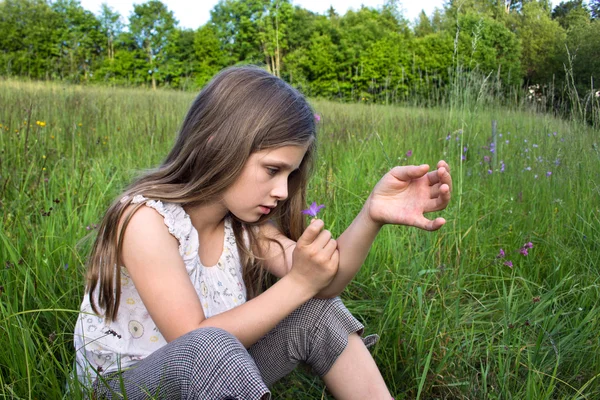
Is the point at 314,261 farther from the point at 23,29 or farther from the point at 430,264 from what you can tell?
the point at 23,29

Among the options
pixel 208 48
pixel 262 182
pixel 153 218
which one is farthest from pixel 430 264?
pixel 208 48

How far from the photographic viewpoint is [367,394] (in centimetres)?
122

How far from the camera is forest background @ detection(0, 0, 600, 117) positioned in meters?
3.75

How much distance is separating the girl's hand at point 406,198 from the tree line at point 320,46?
122cm

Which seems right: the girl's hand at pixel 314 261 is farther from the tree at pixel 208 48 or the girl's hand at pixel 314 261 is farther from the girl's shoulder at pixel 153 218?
the tree at pixel 208 48

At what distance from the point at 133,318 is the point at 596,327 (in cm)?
138

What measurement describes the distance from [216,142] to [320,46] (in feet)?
53.6

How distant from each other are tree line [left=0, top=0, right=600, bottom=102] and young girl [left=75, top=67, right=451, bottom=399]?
1.28 meters

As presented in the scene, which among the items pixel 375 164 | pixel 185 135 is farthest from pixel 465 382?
pixel 375 164

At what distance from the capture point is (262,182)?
1285mm

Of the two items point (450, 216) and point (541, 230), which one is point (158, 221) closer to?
point (450, 216)

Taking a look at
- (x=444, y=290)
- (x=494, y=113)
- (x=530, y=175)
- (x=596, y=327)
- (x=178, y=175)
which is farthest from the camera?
(x=494, y=113)

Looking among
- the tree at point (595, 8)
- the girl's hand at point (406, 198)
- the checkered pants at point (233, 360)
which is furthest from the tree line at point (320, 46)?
the checkered pants at point (233, 360)

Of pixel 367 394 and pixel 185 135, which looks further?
pixel 185 135
